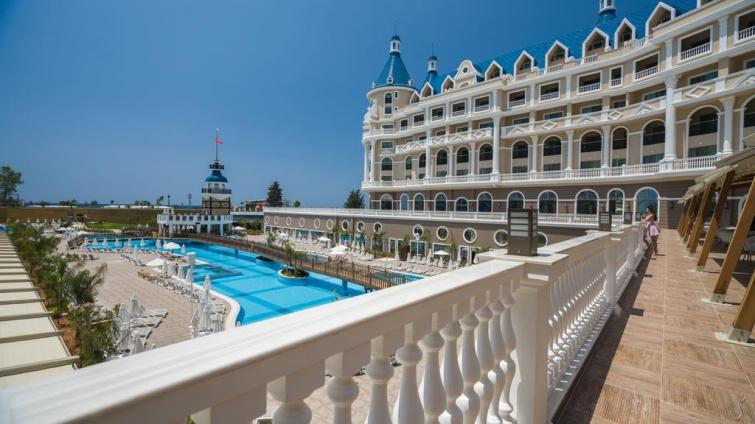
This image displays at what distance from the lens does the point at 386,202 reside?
37.6m

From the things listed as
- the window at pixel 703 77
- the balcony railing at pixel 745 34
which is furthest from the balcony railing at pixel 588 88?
the balcony railing at pixel 745 34

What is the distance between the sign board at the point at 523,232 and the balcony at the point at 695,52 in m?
26.5

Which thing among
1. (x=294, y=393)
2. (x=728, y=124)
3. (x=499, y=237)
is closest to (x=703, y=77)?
(x=728, y=124)

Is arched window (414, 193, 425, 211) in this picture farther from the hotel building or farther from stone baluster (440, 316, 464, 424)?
stone baluster (440, 316, 464, 424)

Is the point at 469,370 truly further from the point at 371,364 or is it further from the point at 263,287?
the point at 263,287

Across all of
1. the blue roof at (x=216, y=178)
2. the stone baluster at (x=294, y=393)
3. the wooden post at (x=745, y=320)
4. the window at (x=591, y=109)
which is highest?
the window at (x=591, y=109)

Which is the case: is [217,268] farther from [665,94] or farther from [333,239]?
[665,94]

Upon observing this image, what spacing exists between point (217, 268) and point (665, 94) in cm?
3529

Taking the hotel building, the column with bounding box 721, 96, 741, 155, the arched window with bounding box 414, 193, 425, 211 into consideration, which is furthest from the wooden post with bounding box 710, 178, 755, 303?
the arched window with bounding box 414, 193, 425, 211

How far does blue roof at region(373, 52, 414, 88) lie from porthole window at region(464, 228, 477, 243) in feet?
71.2

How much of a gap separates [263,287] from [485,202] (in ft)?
64.9

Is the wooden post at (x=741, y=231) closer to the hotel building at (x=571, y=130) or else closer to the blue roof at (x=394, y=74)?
the hotel building at (x=571, y=130)

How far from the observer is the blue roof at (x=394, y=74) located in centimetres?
3947

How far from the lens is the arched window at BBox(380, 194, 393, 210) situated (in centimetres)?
3731
